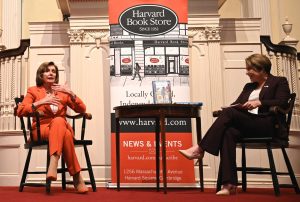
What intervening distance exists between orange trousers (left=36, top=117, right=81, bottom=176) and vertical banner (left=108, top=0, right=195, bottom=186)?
71 cm

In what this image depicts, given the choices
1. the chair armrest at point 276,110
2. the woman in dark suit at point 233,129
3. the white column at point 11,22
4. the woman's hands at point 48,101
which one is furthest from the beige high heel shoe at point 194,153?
Result: the white column at point 11,22

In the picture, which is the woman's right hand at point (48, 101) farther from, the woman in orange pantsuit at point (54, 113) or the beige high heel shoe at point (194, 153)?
the beige high heel shoe at point (194, 153)

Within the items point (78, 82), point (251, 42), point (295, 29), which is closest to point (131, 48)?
point (78, 82)

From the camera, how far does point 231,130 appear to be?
3.77m

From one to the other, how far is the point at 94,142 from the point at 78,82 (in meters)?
0.68

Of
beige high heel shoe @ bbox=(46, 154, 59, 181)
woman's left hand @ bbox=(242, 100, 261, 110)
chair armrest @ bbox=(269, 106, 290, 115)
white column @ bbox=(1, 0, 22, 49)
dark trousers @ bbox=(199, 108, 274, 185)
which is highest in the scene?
white column @ bbox=(1, 0, 22, 49)

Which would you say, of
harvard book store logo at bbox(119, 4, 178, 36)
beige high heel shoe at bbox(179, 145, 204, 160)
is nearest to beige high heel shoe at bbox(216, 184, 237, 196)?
beige high heel shoe at bbox(179, 145, 204, 160)

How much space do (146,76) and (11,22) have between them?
17.0 feet

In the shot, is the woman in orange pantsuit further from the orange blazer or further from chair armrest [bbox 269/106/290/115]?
chair armrest [bbox 269/106/290/115]

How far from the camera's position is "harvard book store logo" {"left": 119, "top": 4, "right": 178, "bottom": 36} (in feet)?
15.4

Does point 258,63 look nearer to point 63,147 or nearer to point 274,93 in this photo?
point 274,93

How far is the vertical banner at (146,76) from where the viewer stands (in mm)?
4605

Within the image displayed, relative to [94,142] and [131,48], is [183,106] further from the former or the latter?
[94,142]

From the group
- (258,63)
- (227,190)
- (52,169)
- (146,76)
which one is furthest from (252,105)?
(52,169)
